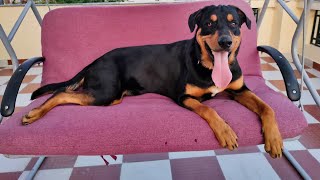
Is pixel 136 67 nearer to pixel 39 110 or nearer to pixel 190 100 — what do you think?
pixel 190 100

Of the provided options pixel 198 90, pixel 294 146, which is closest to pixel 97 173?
pixel 198 90

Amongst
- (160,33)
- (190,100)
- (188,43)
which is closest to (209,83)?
(190,100)

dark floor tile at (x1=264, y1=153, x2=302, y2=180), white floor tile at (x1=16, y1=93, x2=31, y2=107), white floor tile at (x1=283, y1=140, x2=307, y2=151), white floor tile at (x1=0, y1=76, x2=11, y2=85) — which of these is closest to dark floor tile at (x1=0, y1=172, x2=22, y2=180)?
white floor tile at (x1=16, y1=93, x2=31, y2=107)

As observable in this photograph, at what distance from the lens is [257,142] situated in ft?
3.57

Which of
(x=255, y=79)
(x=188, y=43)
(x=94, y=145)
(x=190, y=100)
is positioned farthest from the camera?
(x=255, y=79)

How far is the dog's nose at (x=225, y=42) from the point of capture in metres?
1.15

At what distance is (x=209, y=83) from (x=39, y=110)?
2.41ft

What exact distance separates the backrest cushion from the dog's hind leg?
16.7 inches

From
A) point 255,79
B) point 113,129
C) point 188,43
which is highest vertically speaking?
point 188,43

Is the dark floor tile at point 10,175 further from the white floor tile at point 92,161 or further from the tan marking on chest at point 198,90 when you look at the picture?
the tan marking on chest at point 198,90

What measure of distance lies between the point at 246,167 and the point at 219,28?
860 millimetres

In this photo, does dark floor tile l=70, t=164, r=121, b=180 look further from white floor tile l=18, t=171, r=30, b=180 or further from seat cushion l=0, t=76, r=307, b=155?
seat cushion l=0, t=76, r=307, b=155

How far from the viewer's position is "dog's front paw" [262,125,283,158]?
1037 mm

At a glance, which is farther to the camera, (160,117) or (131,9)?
(131,9)
